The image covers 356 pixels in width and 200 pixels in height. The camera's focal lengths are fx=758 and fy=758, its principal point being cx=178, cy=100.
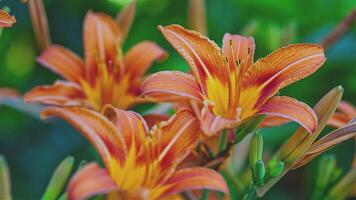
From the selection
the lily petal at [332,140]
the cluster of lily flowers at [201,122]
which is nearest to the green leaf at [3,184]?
the cluster of lily flowers at [201,122]

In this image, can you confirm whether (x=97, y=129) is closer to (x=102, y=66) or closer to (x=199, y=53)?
(x=199, y=53)

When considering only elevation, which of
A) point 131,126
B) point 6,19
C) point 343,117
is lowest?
point 343,117

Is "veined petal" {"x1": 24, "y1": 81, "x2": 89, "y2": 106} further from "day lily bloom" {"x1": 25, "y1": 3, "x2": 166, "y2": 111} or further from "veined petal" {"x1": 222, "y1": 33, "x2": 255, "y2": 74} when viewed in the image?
"veined petal" {"x1": 222, "y1": 33, "x2": 255, "y2": 74}

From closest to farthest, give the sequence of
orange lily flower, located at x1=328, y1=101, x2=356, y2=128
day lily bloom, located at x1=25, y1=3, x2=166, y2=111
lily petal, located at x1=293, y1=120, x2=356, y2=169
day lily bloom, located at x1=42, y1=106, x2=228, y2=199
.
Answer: day lily bloom, located at x1=42, y1=106, x2=228, y2=199 → lily petal, located at x1=293, y1=120, x2=356, y2=169 → orange lily flower, located at x1=328, y1=101, x2=356, y2=128 → day lily bloom, located at x1=25, y1=3, x2=166, y2=111

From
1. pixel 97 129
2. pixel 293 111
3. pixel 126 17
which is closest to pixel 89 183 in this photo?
pixel 97 129

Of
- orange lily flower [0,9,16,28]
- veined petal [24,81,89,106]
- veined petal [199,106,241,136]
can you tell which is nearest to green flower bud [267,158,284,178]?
veined petal [199,106,241,136]

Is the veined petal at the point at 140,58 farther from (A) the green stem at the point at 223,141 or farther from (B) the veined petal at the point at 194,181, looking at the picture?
(B) the veined petal at the point at 194,181
